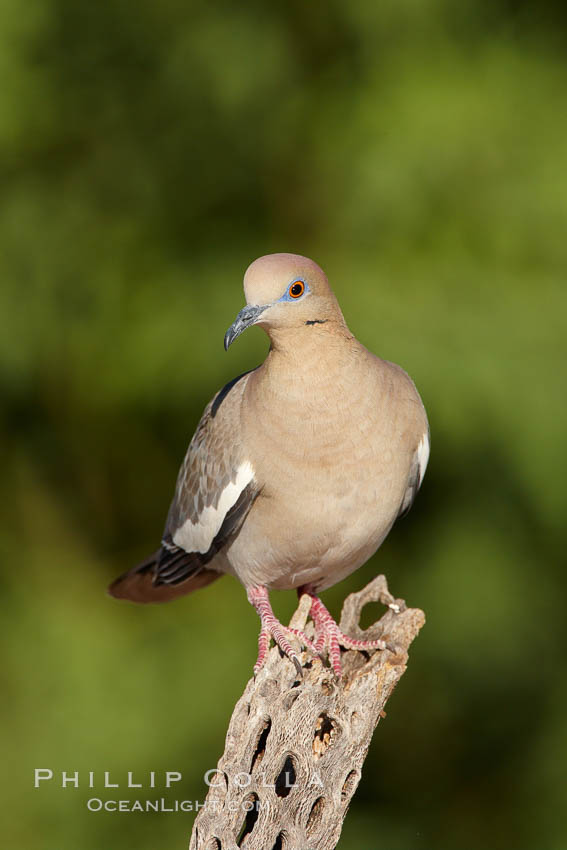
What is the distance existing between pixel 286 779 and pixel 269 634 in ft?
1.73

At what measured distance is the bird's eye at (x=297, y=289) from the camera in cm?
274

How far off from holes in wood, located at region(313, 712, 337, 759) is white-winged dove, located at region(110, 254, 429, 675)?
20cm

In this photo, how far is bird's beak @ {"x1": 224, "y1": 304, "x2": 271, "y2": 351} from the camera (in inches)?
105

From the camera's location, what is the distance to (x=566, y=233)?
5.19 metres

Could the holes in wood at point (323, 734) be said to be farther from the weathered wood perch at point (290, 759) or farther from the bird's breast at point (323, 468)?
the bird's breast at point (323, 468)

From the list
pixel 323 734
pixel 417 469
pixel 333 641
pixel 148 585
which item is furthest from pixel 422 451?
pixel 148 585

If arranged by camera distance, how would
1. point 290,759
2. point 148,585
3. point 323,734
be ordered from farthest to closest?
point 148,585, point 323,734, point 290,759

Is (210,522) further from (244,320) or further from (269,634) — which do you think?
(244,320)

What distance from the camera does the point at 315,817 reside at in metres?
2.63

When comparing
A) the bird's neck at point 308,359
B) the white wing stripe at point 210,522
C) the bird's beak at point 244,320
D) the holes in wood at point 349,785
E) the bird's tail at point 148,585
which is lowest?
the holes in wood at point 349,785

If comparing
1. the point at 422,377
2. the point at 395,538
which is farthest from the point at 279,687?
the point at 395,538

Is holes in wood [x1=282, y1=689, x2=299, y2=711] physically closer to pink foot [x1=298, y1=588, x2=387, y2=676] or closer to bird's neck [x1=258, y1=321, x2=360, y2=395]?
pink foot [x1=298, y1=588, x2=387, y2=676]

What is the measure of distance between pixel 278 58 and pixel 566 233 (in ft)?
6.16

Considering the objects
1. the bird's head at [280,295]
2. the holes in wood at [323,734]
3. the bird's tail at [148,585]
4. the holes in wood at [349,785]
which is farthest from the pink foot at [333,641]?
the bird's head at [280,295]
